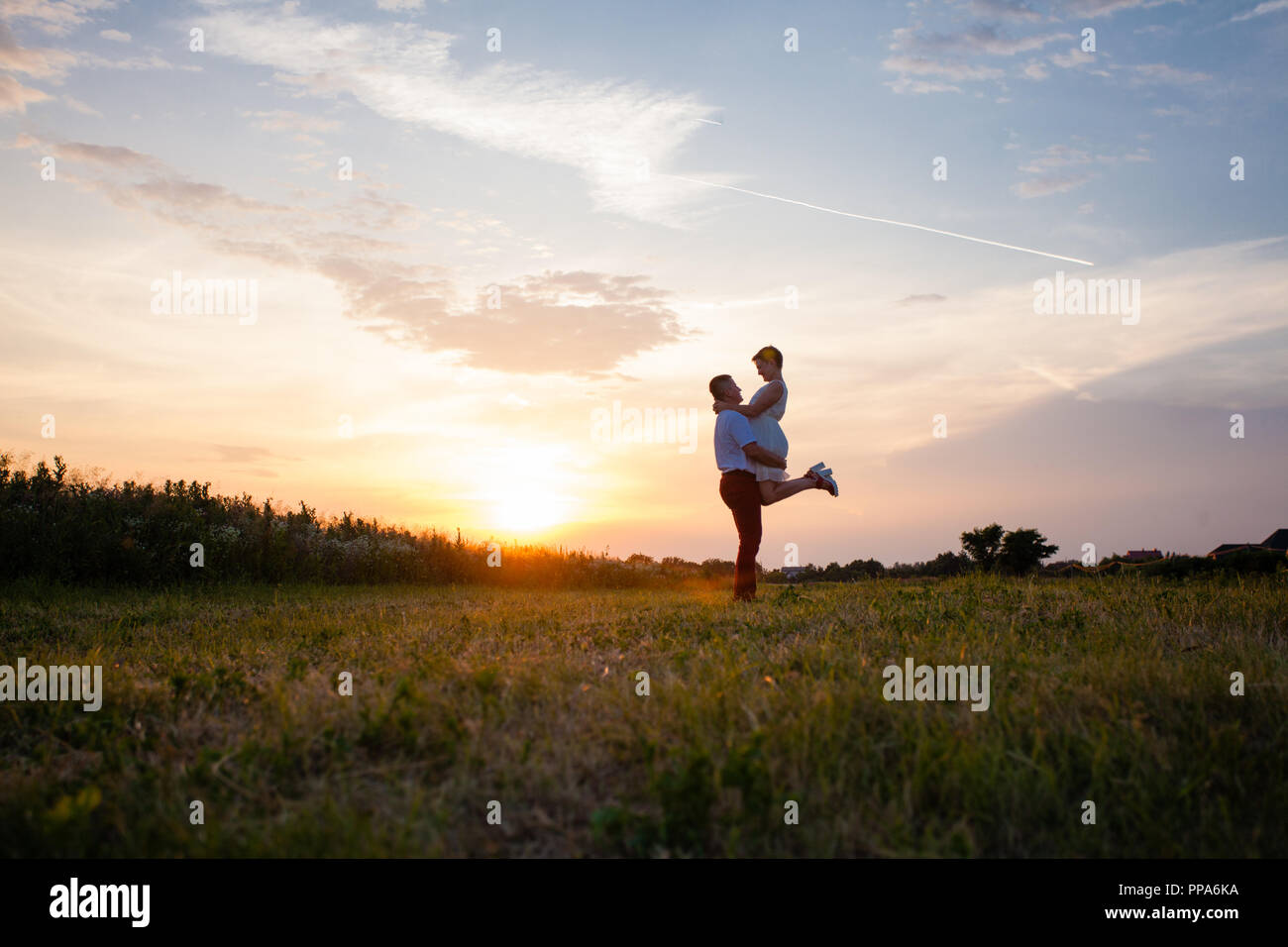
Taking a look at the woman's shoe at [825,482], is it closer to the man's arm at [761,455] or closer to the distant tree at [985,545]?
the man's arm at [761,455]

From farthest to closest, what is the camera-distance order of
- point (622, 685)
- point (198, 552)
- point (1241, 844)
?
point (198, 552) → point (622, 685) → point (1241, 844)

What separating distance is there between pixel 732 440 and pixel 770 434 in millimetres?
559

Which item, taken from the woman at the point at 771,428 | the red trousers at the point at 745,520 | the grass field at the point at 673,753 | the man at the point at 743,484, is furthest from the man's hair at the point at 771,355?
the grass field at the point at 673,753

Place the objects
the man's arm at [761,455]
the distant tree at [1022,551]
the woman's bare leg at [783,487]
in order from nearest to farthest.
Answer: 1. the man's arm at [761,455]
2. the woman's bare leg at [783,487]
3. the distant tree at [1022,551]

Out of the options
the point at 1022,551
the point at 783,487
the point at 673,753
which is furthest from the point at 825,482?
the point at 673,753

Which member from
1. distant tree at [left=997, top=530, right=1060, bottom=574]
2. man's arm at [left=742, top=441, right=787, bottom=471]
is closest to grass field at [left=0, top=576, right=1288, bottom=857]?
man's arm at [left=742, top=441, right=787, bottom=471]

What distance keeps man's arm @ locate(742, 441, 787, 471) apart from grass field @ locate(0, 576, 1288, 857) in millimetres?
4294

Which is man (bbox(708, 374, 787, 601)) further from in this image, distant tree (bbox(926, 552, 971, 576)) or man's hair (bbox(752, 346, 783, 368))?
distant tree (bbox(926, 552, 971, 576))

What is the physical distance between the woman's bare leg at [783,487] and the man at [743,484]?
122 millimetres

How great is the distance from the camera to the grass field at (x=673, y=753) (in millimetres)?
3299
